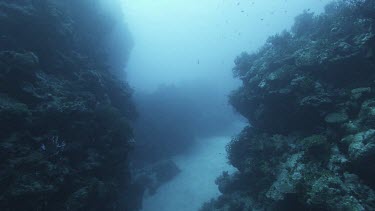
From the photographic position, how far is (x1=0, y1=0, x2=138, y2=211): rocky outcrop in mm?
9492

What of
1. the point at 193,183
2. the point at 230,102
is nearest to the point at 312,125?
the point at 230,102

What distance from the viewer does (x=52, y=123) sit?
1191cm

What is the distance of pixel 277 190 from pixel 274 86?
21.1 ft

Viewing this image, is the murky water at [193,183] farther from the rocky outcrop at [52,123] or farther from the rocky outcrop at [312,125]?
the rocky outcrop at [52,123]

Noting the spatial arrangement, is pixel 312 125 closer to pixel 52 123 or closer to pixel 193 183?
pixel 52 123

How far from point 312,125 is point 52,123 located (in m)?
11.7

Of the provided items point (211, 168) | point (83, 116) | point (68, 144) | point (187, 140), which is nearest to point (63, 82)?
point (83, 116)

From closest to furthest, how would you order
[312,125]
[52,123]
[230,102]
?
[52,123], [312,125], [230,102]

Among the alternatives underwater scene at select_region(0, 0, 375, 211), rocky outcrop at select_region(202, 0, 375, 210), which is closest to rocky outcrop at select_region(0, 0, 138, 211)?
underwater scene at select_region(0, 0, 375, 211)

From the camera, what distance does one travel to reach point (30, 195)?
8.98 meters

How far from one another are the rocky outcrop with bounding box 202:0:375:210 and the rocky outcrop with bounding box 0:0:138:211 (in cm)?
687

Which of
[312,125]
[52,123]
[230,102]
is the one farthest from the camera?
[230,102]

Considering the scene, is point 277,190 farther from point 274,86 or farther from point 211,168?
A: point 211,168

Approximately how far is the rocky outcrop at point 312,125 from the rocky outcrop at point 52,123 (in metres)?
6.87
